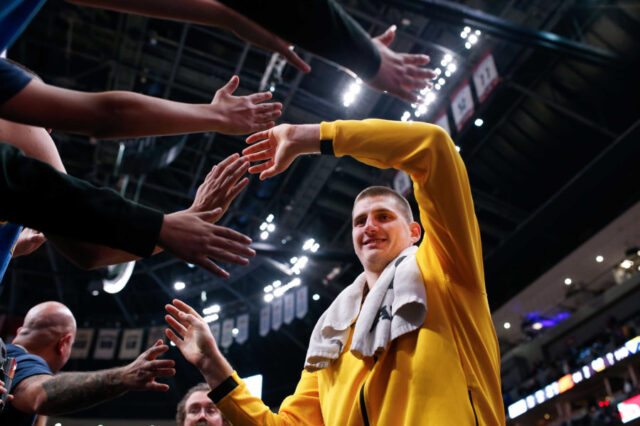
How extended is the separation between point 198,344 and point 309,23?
4.81 feet

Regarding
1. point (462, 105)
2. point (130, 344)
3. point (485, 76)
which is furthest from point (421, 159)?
point (130, 344)

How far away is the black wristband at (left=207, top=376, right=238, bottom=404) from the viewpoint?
2.14 meters

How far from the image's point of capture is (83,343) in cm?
1762

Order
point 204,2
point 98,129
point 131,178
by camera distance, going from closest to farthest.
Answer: point 98,129 < point 204,2 < point 131,178

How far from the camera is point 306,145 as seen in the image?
6.20 ft

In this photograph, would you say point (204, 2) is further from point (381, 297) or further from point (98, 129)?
point (381, 297)

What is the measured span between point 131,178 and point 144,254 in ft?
42.2

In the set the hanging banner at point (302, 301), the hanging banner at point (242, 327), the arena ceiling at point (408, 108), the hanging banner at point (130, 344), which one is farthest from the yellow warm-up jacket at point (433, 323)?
the hanging banner at point (130, 344)

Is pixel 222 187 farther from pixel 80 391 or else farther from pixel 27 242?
pixel 27 242

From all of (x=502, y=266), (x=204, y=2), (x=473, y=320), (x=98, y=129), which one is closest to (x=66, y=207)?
(x=98, y=129)

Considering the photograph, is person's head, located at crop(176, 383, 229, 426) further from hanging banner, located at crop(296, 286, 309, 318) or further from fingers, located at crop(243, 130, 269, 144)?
hanging banner, located at crop(296, 286, 309, 318)

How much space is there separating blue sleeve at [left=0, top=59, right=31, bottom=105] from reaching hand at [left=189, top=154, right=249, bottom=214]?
0.56 meters

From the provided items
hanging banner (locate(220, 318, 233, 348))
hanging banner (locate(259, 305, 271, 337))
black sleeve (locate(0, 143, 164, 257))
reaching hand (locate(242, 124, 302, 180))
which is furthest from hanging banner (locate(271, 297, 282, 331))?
black sleeve (locate(0, 143, 164, 257))

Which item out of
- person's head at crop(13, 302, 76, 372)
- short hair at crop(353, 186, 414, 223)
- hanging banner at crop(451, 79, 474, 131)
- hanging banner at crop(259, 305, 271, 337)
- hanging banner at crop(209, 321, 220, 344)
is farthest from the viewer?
hanging banner at crop(209, 321, 220, 344)
